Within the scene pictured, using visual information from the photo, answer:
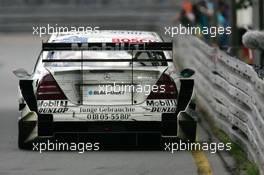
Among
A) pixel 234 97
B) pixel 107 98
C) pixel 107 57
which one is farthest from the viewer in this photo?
pixel 234 97

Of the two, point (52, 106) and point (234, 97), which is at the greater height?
point (52, 106)

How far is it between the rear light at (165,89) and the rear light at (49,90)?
1048 mm

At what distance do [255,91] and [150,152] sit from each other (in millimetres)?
1950

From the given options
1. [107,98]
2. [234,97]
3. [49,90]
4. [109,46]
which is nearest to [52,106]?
[49,90]

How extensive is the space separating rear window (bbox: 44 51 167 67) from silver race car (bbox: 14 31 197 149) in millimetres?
14

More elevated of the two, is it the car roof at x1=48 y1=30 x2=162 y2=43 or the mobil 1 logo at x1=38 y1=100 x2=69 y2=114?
the car roof at x1=48 y1=30 x2=162 y2=43

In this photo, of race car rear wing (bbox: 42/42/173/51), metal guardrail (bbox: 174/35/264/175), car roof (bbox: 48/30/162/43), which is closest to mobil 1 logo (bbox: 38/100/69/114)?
race car rear wing (bbox: 42/42/173/51)

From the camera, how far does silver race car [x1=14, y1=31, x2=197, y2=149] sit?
12016 mm

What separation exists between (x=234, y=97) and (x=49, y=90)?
2.49m

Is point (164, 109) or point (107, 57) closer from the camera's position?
point (164, 109)

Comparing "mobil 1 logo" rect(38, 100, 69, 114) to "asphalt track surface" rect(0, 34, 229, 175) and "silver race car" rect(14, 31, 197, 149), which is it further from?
"asphalt track surface" rect(0, 34, 229, 175)

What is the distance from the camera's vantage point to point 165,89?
12117 mm

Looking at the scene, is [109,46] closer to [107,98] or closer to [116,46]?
[116,46]

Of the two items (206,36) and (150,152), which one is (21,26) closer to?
(206,36)
